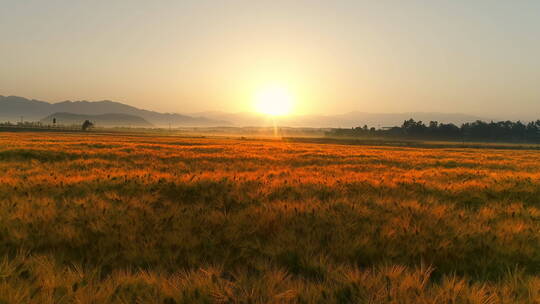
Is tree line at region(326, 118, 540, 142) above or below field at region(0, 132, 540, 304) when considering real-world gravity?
above

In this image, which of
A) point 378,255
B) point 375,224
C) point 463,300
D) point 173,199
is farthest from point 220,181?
point 463,300

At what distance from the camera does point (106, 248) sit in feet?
10.1

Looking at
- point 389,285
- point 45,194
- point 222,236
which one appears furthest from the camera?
point 45,194

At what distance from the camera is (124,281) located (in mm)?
2244

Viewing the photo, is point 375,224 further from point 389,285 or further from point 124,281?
point 124,281

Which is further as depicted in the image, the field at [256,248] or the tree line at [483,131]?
the tree line at [483,131]

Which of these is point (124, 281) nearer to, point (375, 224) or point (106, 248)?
point (106, 248)

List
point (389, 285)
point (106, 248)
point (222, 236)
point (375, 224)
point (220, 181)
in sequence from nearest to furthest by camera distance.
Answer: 1. point (389, 285)
2. point (106, 248)
3. point (222, 236)
4. point (375, 224)
5. point (220, 181)

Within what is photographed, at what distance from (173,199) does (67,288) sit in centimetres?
317

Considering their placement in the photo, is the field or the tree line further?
the tree line

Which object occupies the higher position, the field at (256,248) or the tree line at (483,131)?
the tree line at (483,131)

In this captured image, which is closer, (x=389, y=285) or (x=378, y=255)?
(x=389, y=285)

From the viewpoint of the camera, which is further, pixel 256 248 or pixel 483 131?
pixel 483 131

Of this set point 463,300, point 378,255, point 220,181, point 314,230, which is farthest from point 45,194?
point 463,300
